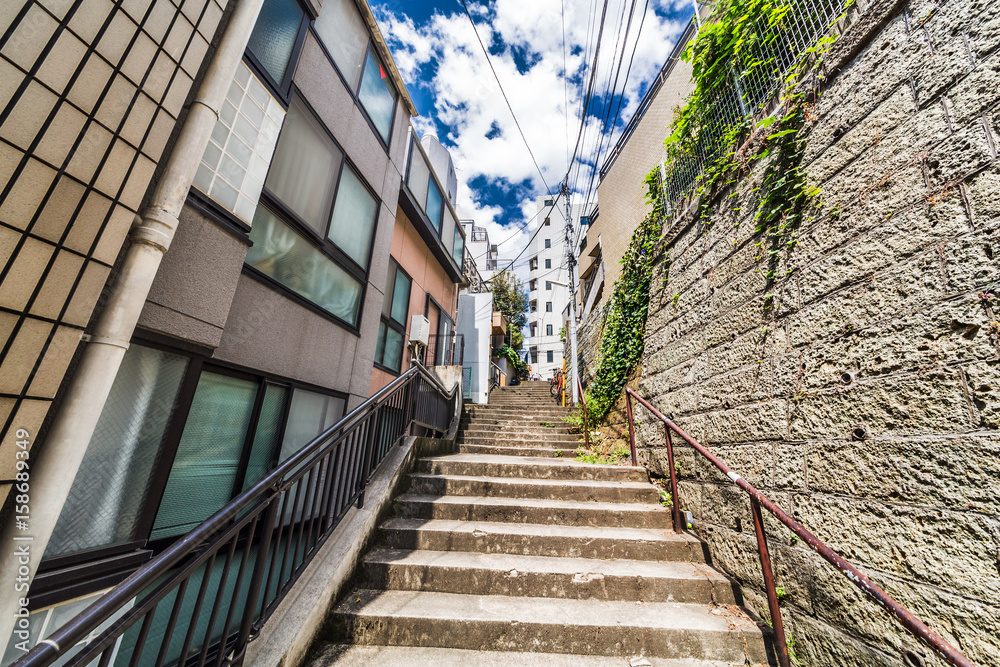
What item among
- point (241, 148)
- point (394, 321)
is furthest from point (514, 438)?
point (241, 148)

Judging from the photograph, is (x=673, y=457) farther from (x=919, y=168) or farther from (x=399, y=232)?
(x=399, y=232)

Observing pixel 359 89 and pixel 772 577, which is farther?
pixel 359 89

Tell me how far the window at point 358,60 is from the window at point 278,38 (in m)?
0.56

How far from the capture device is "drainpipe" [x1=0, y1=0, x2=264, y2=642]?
1.45m

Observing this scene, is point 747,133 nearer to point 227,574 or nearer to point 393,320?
point 227,574

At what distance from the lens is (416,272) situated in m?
8.52

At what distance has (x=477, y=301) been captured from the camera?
13.4 m

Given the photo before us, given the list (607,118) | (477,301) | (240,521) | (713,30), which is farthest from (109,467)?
(477,301)

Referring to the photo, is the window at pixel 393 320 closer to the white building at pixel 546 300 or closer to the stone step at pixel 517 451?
the stone step at pixel 517 451

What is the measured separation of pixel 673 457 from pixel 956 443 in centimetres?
217

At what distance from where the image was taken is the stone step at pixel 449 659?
2.08m

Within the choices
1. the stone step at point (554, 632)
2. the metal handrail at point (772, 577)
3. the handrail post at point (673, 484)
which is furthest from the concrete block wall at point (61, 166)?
the handrail post at point (673, 484)

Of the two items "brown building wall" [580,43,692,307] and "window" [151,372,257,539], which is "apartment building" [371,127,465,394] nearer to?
"window" [151,372,257,539]

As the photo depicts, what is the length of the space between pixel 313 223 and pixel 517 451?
462 centimetres
